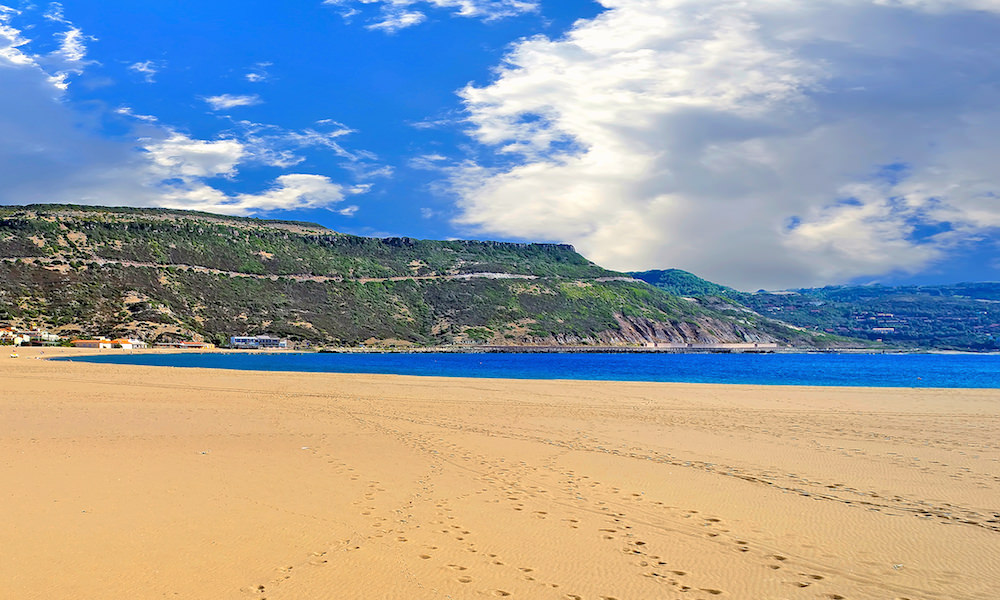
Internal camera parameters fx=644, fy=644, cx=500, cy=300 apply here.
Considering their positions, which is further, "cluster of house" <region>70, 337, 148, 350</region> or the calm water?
A: "cluster of house" <region>70, 337, 148, 350</region>

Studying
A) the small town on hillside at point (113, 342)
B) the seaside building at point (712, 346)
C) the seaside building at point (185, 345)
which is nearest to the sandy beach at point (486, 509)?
the small town on hillside at point (113, 342)

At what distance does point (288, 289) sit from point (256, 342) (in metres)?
22.6

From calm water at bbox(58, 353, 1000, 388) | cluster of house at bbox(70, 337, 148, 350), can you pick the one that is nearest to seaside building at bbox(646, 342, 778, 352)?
calm water at bbox(58, 353, 1000, 388)

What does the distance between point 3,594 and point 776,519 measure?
8.36 meters

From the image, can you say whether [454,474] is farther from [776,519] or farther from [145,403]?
[145,403]

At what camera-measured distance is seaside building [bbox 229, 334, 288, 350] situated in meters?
116

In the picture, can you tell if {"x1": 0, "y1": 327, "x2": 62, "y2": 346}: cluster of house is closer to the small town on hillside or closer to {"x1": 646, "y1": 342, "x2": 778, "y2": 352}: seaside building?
the small town on hillside

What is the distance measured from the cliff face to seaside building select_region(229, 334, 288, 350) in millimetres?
3251

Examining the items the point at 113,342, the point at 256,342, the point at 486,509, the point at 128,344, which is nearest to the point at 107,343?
the point at 113,342

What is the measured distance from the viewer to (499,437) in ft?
51.3

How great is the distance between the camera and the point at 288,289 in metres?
138

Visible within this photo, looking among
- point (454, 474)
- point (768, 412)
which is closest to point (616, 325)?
point (768, 412)

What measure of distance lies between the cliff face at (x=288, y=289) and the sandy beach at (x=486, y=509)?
4297 inches

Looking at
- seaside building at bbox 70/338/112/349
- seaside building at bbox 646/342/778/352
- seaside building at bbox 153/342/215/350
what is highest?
seaside building at bbox 646/342/778/352
